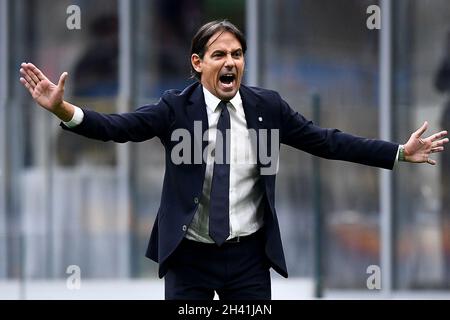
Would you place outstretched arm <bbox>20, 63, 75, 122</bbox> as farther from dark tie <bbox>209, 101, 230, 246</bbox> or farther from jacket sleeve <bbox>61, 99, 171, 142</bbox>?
dark tie <bbox>209, 101, 230, 246</bbox>

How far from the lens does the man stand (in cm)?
459

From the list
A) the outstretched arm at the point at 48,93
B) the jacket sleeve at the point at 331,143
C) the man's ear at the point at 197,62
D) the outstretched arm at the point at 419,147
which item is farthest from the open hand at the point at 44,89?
the outstretched arm at the point at 419,147

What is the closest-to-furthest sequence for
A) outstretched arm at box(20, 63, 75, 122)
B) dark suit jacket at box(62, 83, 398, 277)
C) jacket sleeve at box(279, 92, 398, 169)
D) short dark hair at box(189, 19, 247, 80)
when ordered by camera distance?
1. outstretched arm at box(20, 63, 75, 122)
2. dark suit jacket at box(62, 83, 398, 277)
3. short dark hair at box(189, 19, 247, 80)
4. jacket sleeve at box(279, 92, 398, 169)

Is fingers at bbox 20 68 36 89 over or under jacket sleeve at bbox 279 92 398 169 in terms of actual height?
over

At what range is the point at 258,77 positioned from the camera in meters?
10.2

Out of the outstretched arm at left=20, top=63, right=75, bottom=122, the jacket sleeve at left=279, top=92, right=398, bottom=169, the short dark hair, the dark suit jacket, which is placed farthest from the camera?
the jacket sleeve at left=279, top=92, right=398, bottom=169

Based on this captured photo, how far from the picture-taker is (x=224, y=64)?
15.2ft

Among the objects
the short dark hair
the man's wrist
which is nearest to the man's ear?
the short dark hair

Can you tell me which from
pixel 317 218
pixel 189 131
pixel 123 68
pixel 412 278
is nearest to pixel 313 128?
pixel 189 131

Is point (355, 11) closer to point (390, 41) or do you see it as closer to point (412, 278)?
point (390, 41)

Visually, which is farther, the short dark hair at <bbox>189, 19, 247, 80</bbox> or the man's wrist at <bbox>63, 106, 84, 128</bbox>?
the short dark hair at <bbox>189, 19, 247, 80</bbox>

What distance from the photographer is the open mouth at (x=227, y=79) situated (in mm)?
4660

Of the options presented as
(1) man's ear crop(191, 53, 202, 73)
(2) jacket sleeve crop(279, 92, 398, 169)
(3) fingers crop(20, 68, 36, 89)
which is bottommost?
(2) jacket sleeve crop(279, 92, 398, 169)

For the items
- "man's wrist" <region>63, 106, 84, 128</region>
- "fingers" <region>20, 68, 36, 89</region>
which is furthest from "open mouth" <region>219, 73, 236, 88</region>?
"fingers" <region>20, 68, 36, 89</region>
